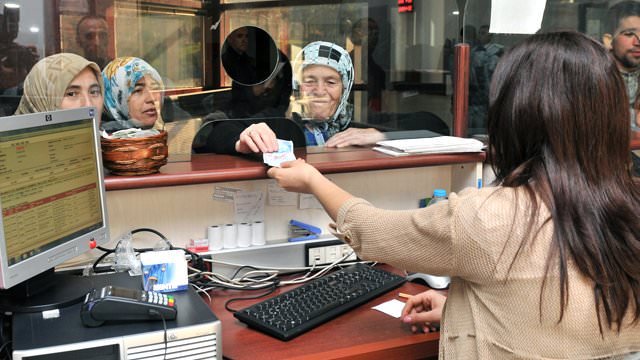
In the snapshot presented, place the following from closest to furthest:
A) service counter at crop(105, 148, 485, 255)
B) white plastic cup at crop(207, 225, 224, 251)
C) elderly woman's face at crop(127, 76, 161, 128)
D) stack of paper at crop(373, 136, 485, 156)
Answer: service counter at crop(105, 148, 485, 255) < white plastic cup at crop(207, 225, 224, 251) < stack of paper at crop(373, 136, 485, 156) < elderly woman's face at crop(127, 76, 161, 128)

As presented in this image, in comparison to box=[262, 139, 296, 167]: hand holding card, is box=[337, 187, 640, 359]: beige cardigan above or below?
below

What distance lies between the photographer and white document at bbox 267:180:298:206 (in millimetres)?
1794

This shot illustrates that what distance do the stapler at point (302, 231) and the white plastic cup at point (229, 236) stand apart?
0.19 meters

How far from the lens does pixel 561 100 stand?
1056mm

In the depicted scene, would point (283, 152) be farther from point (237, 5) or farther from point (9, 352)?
point (237, 5)

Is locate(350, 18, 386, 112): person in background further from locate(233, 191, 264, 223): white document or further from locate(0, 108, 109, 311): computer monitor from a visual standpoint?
locate(0, 108, 109, 311): computer monitor

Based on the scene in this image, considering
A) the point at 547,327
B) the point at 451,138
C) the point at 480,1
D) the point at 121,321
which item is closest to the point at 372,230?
the point at 547,327

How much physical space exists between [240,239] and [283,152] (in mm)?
279

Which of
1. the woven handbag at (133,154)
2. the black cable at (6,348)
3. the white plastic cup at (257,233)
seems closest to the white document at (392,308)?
the white plastic cup at (257,233)

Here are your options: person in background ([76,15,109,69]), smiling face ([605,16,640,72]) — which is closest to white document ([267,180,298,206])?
person in background ([76,15,109,69])

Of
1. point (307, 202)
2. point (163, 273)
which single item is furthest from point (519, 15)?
point (163, 273)

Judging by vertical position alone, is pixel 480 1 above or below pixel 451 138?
above

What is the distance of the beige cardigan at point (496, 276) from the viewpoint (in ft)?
3.41

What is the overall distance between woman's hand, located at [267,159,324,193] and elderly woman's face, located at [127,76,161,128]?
98 centimetres
